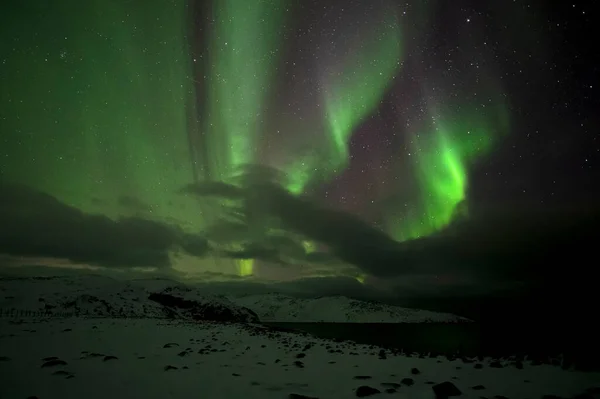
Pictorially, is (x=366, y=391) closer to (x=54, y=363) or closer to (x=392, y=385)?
(x=392, y=385)

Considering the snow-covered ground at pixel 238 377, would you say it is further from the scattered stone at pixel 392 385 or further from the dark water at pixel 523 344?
the dark water at pixel 523 344

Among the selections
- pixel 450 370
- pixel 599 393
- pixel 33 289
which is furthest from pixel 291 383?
pixel 33 289

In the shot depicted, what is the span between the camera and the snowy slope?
4038 inches

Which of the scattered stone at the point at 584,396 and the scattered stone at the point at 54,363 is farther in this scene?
the scattered stone at the point at 54,363

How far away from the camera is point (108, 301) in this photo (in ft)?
376

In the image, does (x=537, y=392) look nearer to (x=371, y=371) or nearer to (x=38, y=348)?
(x=371, y=371)

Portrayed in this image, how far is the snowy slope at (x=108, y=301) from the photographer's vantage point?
336 ft

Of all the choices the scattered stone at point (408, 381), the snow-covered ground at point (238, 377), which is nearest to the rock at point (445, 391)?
the snow-covered ground at point (238, 377)

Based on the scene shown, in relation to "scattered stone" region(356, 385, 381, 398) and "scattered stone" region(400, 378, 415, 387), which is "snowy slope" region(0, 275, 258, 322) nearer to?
"scattered stone" region(400, 378, 415, 387)

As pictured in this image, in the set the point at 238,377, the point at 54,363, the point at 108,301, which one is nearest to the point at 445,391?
the point at 238,377

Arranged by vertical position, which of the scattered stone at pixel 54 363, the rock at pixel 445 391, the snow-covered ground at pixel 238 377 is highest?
the rock at pixel 445 391

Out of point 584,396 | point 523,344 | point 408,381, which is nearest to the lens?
point 584,396

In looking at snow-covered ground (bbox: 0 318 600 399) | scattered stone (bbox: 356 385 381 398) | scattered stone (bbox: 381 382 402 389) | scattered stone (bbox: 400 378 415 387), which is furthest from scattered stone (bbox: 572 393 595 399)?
scattered stone (bbox: 356 385 381 398)

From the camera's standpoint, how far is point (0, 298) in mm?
102500
